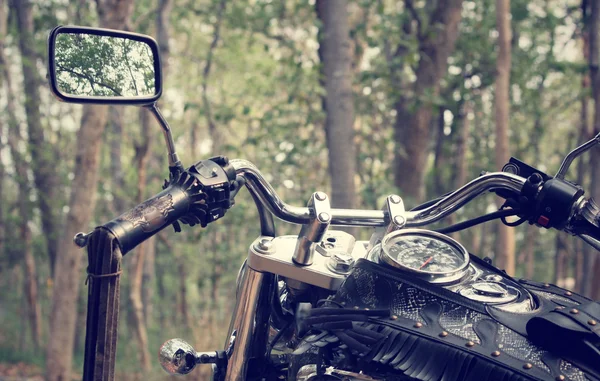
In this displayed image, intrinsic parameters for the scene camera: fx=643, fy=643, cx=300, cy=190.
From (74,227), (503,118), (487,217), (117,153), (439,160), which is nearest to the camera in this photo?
(487,217)

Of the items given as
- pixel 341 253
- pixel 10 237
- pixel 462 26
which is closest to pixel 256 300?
pixel 341 253

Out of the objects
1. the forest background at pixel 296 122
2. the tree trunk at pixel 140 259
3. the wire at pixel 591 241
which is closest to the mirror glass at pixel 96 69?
the wire at pixel 591 241

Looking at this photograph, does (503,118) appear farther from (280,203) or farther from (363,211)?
(280,203)

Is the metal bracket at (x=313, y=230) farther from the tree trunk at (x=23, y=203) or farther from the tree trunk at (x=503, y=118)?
the tree trunk at (x=23, y=203)

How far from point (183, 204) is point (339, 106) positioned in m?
3.70

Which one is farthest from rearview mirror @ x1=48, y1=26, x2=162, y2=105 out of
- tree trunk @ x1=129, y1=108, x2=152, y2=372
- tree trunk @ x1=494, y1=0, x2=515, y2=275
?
tree trunk @ x1=129, y1=108, x2=152, y2=372

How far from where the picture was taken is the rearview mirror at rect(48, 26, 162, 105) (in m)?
1.72

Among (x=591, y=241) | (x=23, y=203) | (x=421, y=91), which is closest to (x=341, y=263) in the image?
(x=591, y=241)

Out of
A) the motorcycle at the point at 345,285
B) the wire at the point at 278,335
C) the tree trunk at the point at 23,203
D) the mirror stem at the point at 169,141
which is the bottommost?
the tree trunk at the point at 23,203

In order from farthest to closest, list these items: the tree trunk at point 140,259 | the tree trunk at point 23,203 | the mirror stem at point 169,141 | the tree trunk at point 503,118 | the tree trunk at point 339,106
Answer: the tree trunk at point 23,203, the tree trunk at point 140,259, the tree trunk at point 503,118, the tree trunk at point 339,106, the mirror stem at point 169,141

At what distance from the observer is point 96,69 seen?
1.76 meters

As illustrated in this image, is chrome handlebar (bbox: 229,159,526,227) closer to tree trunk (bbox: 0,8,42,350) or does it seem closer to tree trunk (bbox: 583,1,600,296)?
tree trunk (bbox: 583,1,600,296)

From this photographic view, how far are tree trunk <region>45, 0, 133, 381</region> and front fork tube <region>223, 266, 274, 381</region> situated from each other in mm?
4007

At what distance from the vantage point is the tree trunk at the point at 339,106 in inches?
202
